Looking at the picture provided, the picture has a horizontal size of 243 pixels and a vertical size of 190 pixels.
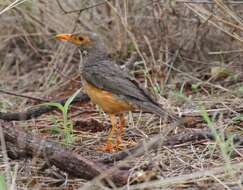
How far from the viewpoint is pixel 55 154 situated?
3729mm

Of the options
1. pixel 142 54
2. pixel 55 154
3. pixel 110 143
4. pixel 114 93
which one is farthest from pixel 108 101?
pixel 142 54

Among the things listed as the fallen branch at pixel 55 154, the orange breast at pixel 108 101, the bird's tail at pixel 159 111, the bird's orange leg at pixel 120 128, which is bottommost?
the fallen branch at pixel 55 154

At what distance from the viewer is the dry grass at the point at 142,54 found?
5334mm

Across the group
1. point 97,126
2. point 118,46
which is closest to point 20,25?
point 118,46

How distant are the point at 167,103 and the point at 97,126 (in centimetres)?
66

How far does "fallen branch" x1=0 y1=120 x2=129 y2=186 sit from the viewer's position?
3556mm

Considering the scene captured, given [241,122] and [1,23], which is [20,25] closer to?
[1,23]

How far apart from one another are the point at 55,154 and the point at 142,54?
10.7 ft

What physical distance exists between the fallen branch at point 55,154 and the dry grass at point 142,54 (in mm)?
683

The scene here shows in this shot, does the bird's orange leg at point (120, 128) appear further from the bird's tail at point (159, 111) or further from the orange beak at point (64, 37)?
the orange beak at point (64, 37)

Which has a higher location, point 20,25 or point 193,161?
point 20,25

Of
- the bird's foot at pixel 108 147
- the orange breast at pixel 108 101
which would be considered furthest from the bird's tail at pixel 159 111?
the bird's foot at pixel 108 147

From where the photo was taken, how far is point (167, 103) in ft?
17.6

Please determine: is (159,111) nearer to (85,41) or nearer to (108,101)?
(108,101)
